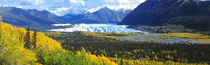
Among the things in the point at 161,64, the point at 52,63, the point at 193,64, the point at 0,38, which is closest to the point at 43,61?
the point at 52,63

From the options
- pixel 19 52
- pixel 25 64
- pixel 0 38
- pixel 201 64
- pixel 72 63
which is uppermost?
pixel 0 38

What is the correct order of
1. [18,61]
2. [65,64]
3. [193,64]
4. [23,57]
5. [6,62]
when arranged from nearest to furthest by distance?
[6,62] → [18,61] → [23,57] → [65,64] → [193,64]

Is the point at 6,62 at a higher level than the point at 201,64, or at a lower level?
higher

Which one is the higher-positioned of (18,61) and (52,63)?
(18,61)

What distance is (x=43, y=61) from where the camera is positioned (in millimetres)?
63312

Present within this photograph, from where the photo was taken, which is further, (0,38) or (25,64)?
(25,64)

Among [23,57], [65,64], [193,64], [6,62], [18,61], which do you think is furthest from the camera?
[193,64]

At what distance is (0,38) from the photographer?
3528cm

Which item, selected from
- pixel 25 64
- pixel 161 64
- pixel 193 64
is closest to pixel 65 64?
pixel 25 64

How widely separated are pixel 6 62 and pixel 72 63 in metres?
32.3

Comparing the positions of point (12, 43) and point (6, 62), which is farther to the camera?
point (12, 43)

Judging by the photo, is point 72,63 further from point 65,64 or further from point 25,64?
point 25,64

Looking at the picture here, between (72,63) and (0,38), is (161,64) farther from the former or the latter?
(0,38)

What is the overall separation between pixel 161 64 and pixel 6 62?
173115 mm
